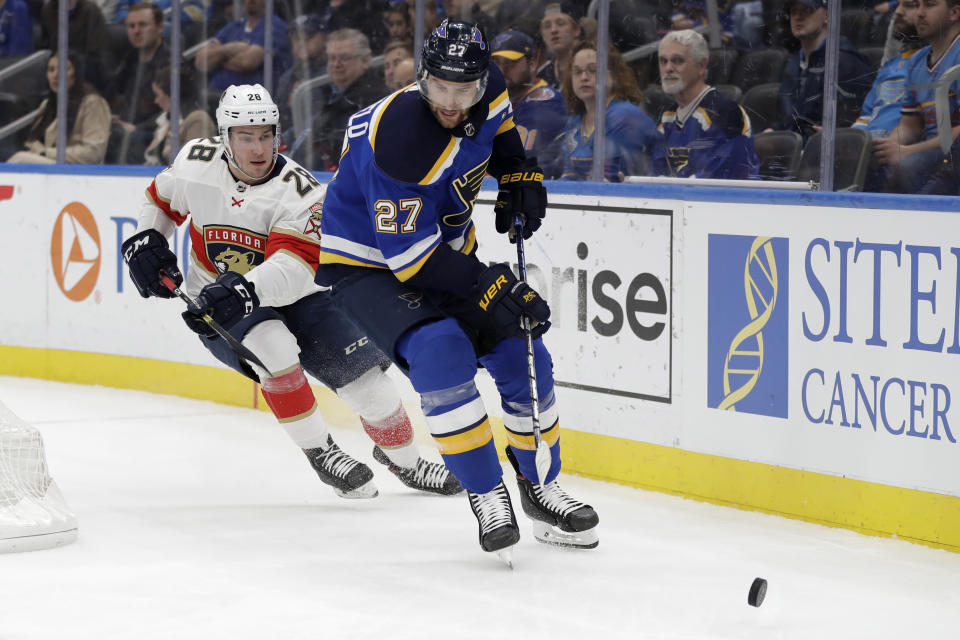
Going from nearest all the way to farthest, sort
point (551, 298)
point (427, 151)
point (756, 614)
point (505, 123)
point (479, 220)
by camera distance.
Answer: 1. point (756, 614)
2. point (427, 151)
3. point (505, 123)
4. point (551, 298)
5. point (479, 220)

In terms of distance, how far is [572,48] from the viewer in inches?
171

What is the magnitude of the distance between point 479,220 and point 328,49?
114 cm

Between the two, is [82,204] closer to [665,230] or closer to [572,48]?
[572,48]

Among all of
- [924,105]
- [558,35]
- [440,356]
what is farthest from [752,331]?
[558,35]

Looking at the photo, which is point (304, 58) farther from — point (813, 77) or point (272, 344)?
point (813, 77)

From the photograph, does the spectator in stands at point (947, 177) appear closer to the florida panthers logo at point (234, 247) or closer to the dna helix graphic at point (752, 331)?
the dna helix graphic at point (752, 331)

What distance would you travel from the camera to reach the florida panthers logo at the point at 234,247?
371 cm

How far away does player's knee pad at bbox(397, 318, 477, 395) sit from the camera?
2912mm

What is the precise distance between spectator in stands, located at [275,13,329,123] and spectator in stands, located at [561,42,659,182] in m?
1.25

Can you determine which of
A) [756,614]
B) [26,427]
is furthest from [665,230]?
[26,427]

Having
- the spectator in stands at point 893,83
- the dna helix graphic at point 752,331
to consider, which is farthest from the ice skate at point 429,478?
the spectator in stands at point 893,83

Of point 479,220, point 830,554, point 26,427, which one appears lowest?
point 830,554

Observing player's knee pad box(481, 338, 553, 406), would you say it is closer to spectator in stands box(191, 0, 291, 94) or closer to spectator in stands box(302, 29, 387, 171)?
spectator in stands box(302, 29, 387, 171)

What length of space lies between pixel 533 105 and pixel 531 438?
5.44 feet
